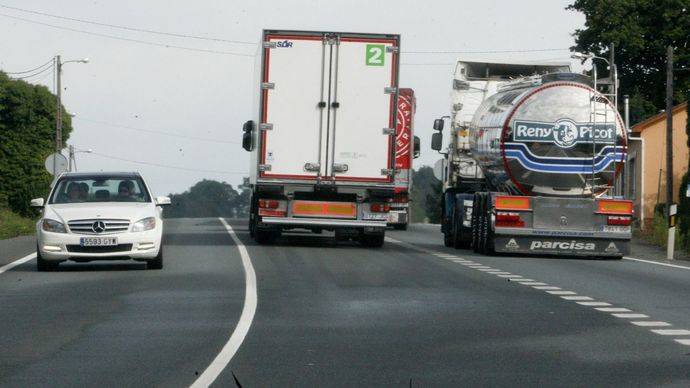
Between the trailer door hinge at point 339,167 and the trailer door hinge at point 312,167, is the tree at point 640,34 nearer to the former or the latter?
the trailer door hinge at point 339,167

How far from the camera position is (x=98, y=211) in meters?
21.8

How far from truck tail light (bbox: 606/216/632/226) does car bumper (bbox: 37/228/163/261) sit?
10.0 m

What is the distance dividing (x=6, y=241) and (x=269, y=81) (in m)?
8.89

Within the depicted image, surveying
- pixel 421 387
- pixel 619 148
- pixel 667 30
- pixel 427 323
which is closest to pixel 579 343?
pixel 427 323

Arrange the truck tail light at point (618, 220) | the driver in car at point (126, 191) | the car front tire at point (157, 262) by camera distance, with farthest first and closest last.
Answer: the truck tail light at point (618, 220) < the driver in car at point (126, 191) < the car front tire at point (157, 262)

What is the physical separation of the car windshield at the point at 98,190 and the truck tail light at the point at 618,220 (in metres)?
9.56

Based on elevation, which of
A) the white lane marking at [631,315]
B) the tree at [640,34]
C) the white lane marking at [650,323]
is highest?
the tree at [640,34]

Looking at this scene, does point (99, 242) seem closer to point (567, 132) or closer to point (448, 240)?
point (567, 132)

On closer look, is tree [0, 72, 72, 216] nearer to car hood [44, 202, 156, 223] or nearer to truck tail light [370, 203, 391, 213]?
truck tail light [370, 203, 391, 213]

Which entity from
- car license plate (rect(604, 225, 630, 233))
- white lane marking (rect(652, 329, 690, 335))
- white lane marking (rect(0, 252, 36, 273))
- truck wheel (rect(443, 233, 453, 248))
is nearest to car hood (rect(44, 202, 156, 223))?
white lane marking (rect(0, 252, 36, 273))

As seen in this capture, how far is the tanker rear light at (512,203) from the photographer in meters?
28.2

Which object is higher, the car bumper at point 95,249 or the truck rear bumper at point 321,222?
the truck rear bumper at point 321,222

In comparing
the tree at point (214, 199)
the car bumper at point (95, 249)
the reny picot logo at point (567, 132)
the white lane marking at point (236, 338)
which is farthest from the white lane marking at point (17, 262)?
the tree at point (214, 199)

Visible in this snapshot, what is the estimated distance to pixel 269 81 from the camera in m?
28.4
